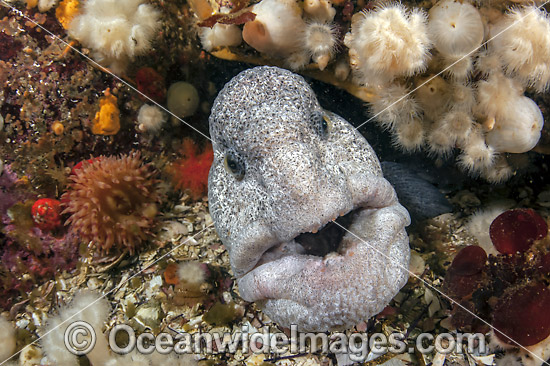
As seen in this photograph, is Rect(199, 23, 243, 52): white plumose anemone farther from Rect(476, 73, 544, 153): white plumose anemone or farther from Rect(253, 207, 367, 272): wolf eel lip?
Rect(476, 73, 544, 153): white plumose anemone

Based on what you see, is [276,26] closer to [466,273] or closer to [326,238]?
[326,238]

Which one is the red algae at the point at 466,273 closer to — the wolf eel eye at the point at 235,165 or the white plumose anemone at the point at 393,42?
the white plumose anemone at the point at 393,42

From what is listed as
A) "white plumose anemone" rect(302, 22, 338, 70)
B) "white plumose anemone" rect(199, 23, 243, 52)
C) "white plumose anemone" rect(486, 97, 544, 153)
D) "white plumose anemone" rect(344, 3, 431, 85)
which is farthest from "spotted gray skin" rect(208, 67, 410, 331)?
"white plumose anemone" rect(486, 97, 544, 153)

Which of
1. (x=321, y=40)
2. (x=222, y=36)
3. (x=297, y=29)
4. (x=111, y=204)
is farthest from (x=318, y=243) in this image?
(x=111, y=204)

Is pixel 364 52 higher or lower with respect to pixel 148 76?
higher

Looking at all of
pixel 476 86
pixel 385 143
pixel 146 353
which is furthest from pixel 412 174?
pixel 146 353

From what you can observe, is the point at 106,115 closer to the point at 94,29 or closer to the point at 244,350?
the point at 94,29
